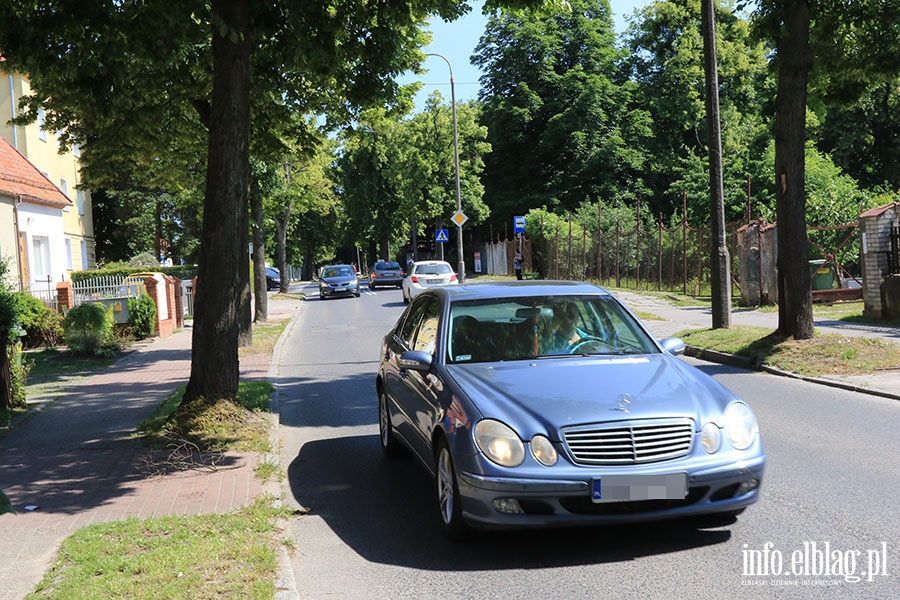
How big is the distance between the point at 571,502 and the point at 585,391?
0.75m

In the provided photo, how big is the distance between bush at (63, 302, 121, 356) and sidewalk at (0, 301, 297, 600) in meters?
5.52

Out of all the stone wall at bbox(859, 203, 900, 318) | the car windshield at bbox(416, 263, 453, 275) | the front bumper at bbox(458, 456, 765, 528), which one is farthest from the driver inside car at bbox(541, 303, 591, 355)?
the car windshield at bbox(416, 263, 453, 275)

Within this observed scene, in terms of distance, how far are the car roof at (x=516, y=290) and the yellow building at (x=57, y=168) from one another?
23.6 meters

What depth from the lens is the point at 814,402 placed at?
A: 9.68 meters

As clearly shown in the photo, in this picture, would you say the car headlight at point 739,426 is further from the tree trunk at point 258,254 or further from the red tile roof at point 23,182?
the red tile roof at point 23,182

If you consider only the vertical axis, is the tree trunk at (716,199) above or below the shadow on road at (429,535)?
above

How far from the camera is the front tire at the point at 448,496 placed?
16.7 feet

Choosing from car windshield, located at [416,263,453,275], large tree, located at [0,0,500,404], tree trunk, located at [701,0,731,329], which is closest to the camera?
large tree, located at [0,0,500,404]

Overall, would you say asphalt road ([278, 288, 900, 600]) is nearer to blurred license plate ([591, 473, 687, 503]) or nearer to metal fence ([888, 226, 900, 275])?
blurred license plate ([591, 473, 687, 503])

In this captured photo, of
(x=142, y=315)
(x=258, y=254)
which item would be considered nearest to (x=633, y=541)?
(x=142, y=315)

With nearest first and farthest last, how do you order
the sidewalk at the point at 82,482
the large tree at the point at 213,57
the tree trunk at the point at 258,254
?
the sidewalk at the point at 82,482, the large tree at the point at 213,57, the tree trunk at the point at 258,254

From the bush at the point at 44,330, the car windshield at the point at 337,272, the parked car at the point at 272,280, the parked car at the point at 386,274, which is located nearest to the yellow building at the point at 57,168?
the bush at the point at 44,330

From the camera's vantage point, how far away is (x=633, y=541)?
5.11 m

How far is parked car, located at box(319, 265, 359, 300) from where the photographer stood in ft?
131
